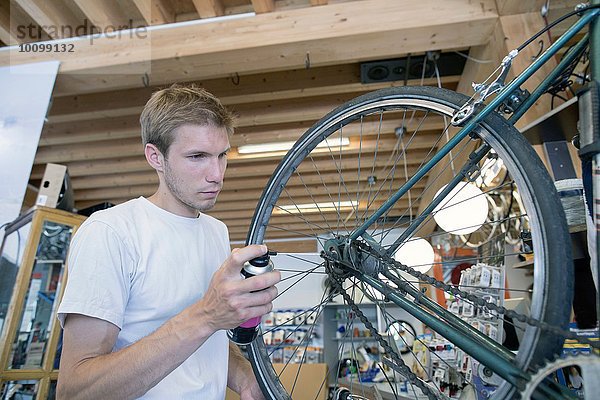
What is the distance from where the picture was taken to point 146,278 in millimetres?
931

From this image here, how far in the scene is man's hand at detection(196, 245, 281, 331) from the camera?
680 millimetres

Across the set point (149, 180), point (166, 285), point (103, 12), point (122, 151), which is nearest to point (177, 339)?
point (166, 285)

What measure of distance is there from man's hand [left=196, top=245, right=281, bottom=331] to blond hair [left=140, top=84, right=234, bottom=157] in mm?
488

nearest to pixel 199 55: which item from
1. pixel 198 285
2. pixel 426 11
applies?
pixel 426 11

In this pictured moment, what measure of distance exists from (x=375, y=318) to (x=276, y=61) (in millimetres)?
3937

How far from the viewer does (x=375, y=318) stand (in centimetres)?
527

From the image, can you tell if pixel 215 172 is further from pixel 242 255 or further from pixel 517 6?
pixel 517 6

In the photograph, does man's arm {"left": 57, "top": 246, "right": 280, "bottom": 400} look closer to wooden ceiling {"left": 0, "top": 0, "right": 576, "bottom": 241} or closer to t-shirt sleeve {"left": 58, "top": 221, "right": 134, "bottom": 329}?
t-shirt sleeve {"left": 58, "top": 221, "right": 134, "bottom": 329}

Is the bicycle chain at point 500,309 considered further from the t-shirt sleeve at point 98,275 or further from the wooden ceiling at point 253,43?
the wooden ceiling at point 253,43

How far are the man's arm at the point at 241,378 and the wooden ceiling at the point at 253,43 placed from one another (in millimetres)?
1757

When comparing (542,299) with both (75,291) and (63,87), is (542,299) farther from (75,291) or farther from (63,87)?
(63,87)

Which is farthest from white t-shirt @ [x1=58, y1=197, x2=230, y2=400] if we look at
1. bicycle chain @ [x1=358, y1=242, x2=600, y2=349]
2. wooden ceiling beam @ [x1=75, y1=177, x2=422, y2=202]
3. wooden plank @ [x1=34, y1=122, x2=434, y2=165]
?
wooden ceiling beam @ [x1=75, y1=177, x2=422, y2=202]

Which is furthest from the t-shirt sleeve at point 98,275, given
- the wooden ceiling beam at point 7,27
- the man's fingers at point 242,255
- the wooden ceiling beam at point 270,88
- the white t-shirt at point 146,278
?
the wooden ceiling beam at point 7,27

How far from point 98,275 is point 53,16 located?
2426mm
